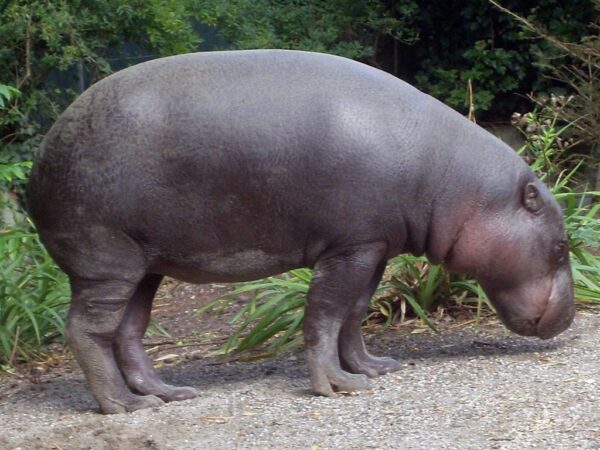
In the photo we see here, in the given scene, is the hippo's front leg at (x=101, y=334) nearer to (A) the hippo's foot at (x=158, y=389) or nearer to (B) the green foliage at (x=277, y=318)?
(A) the hippo's foot at (x=158, y=389)

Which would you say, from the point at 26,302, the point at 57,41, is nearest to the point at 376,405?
the point at 26,302

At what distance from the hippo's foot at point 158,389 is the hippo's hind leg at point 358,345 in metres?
0.72

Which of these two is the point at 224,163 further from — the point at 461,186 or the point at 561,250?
the point at 561,250

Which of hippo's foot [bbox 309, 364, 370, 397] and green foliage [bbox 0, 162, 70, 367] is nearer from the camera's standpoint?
hippo's foot [bbox 309, 364, 370, 397]

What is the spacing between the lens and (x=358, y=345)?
209 inches

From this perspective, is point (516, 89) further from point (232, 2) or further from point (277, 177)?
point (277, 177)

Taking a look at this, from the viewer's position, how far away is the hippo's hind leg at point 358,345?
5.24 m

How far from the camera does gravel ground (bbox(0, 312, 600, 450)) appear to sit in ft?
14.1

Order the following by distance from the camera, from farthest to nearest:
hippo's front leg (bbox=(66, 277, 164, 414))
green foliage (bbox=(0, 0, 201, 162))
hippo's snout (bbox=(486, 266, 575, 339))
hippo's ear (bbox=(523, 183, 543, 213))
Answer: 1. green foliage (bbox=(0, 0, 201, 162))
2. hippo's snout (bbox=(486, 266, 575, 339))
3. hippo's ear (bbox=(523, 183, 543, 213))
4. hippo's front leg (bbox=(66, 277, 164, 414))

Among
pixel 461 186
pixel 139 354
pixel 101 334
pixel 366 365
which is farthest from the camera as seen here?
pixel 366 365

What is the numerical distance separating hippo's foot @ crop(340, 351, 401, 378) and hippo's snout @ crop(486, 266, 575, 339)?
570mm

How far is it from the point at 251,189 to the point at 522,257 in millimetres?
1324

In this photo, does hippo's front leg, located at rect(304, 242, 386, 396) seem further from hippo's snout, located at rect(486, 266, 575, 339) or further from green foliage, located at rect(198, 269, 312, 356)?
green foliage, located at rect(198, 269, 312, 356)

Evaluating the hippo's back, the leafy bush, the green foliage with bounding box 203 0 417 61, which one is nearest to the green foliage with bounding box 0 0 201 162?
the green foliage with bounding box 203 0 417 61
